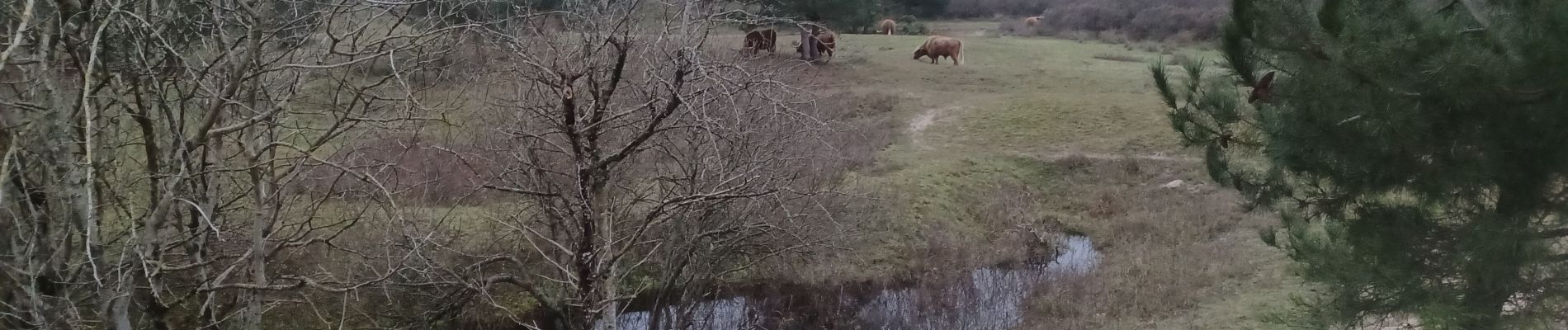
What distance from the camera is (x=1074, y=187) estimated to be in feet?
51.9

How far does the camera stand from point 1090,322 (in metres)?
10.1

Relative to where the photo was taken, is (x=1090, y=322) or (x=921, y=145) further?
(x=921, y=145)

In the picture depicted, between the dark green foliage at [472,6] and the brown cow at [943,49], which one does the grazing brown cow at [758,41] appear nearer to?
the dark green foliage at [472,6]

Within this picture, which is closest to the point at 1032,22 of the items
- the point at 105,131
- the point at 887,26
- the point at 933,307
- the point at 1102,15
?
the point at 1102,15

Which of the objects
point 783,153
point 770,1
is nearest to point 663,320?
point 783,153

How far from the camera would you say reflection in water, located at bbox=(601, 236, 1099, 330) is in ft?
35.4

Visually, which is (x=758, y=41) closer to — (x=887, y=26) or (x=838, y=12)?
(x=838, y=12)

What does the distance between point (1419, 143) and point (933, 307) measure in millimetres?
7306

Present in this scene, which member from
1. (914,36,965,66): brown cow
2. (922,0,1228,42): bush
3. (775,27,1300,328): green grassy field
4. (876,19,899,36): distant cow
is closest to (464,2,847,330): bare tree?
(775,27,1300,328): green grassy field

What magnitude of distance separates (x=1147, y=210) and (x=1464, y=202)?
33.5 feet

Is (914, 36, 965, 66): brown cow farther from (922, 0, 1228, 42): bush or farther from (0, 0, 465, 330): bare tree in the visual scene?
(0, 0, 465, 330): bare tree

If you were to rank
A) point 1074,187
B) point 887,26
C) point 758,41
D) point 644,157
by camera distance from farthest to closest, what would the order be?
point 887,26, point 1074,187, point 758,41, point 644,157

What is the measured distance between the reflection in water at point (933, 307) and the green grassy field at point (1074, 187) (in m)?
0.49

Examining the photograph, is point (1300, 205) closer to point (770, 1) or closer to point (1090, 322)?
point (1090, 322)
